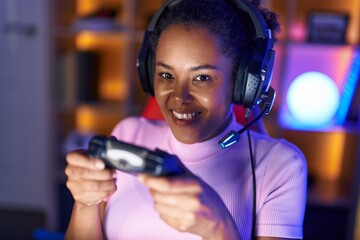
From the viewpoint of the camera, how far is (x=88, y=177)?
2.39 ft

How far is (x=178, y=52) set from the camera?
0.91m

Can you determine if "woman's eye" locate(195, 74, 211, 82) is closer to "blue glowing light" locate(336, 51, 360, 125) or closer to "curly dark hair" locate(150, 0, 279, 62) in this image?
"curly dark hair" locate(150, 0, 279, 62)

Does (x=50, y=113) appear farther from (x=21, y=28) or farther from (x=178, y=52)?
(x=178, y=52)

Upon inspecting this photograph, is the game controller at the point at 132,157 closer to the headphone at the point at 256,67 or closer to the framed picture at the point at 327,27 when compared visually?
the headphone at the point at 256,67

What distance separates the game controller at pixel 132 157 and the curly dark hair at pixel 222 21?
371 millimetres

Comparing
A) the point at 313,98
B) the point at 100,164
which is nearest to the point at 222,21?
the point at 100,164

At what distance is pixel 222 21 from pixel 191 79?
0.14m

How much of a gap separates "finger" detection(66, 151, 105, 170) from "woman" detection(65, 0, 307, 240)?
6.3 inches

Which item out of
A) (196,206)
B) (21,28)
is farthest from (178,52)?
(21,28)

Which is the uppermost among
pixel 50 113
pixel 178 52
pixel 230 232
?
pixel 178 52

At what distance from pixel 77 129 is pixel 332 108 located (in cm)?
150

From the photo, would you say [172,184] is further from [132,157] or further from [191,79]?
[191,79]

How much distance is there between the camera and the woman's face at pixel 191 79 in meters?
0.91

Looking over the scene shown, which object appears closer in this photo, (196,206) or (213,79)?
(196,206)
